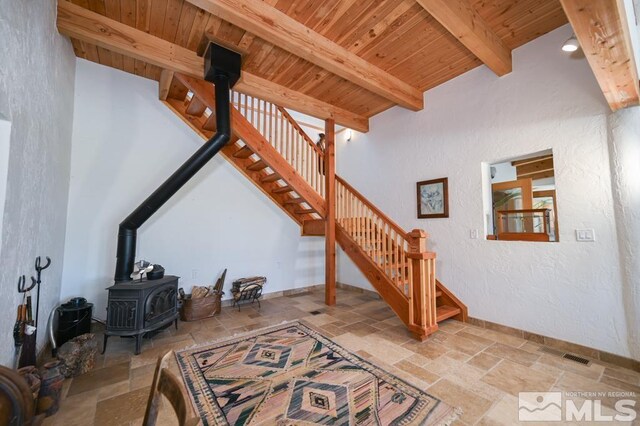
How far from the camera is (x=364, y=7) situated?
2.47 meters

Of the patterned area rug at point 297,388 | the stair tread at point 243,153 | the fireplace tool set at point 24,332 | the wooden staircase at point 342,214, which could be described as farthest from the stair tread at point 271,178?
the fireplace tool set at point 24,332

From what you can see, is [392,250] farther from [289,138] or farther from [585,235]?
[289,138]

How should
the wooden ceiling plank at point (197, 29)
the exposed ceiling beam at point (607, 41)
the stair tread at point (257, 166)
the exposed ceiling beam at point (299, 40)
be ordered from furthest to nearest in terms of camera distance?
1. the stair tread at point (257, 166)
2. the wooden ceiling plank at point (197, 29)
3. the exposed ceiling beam at point (299, 40)
4. the exposed ceiling beam at point (607, 41)

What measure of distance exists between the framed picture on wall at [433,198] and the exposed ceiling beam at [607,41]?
183cm

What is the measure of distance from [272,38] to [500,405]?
362cm

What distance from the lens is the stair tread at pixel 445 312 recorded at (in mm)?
3282

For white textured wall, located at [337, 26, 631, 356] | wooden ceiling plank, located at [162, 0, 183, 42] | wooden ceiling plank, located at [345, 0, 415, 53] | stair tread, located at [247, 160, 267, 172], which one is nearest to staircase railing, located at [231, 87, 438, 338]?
stair tread, located at [247, 160, 267, 172]

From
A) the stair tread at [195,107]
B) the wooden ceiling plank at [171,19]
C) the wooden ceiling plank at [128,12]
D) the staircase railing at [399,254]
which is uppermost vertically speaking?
the wooden ceiling plank at [128,12]

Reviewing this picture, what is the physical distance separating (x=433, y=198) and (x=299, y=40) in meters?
2.75

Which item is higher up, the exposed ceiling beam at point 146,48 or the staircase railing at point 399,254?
the exposed ceiling beam at point 146,48

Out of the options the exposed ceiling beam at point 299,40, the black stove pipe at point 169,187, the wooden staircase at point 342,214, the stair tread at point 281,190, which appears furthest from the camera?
the stair tread at point 281,190

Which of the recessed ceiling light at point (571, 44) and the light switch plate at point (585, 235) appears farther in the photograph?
the light switch plate at point (585, 235)

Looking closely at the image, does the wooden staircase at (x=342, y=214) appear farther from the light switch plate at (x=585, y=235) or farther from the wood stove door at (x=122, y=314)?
the wood stove door at (x=122, y=314)

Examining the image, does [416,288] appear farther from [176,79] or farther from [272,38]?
[176,79]
